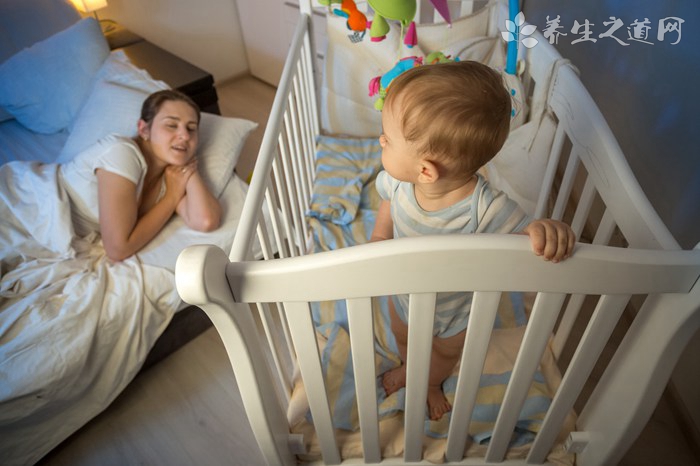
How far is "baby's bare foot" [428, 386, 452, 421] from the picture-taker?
0.96 m

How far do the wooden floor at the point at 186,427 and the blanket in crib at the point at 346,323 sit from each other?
0.48 metres

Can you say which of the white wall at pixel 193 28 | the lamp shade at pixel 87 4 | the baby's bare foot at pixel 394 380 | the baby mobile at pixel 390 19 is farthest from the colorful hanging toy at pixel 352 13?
the white wall at pixel 193 28

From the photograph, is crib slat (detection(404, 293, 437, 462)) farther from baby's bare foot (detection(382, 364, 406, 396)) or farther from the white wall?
the white wall

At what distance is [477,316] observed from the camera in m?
0.62

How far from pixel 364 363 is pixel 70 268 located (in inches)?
43.0

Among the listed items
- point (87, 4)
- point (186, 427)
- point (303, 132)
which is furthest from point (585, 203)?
point (87, 4)

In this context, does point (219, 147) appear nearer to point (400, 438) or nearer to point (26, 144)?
point (26, 144)

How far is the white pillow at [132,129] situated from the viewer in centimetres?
166

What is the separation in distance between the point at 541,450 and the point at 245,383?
0.56 m

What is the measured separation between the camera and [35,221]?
55.8 inches

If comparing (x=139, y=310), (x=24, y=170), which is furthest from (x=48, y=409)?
(x=24, y=170)

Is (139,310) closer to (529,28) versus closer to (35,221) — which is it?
(35,221)

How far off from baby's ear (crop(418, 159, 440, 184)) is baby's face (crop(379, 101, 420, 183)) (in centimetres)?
1

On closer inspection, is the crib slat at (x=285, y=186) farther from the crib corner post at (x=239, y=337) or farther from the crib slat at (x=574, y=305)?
the crib slat at (x=574, y=305)
